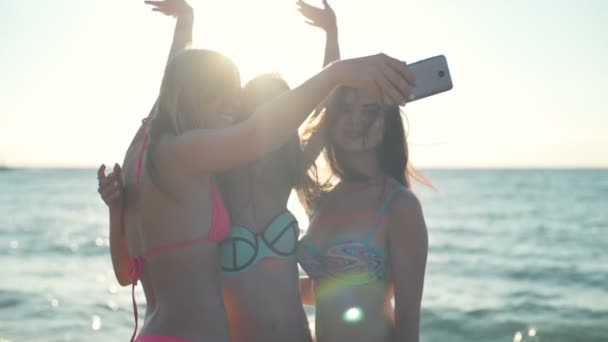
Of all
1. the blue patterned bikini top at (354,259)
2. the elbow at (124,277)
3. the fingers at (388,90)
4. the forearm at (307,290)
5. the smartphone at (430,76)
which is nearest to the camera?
the fingers at (388,90)

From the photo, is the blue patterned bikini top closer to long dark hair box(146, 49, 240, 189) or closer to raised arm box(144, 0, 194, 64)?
long dark hair box(146, 49, 240, 189)

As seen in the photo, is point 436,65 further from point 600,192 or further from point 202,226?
point 600,192

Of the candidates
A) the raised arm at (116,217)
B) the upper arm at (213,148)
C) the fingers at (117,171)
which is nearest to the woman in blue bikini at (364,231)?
the raised arm at (116,217)

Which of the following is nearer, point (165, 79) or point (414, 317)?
point (165, 79)

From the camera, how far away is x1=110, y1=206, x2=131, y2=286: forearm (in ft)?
10.2

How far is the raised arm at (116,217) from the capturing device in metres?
3.00

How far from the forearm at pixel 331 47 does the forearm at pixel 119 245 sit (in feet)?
5.65

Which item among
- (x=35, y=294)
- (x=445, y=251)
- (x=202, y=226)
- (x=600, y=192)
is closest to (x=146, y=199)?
(x=202, y=226)

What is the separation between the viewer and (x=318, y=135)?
13.0 ft

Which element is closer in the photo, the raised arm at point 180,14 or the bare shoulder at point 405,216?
the bare shoulder at point 405,216

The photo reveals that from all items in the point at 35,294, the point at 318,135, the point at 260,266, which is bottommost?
the point at 35,294

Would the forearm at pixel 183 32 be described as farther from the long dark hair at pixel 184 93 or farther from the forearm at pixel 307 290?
the forearm at pixel 307 290

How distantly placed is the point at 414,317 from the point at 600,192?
56340 mm

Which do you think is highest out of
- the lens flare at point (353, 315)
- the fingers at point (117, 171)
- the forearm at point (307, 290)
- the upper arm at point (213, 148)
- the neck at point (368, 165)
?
the upper arm at point (213, 148)
